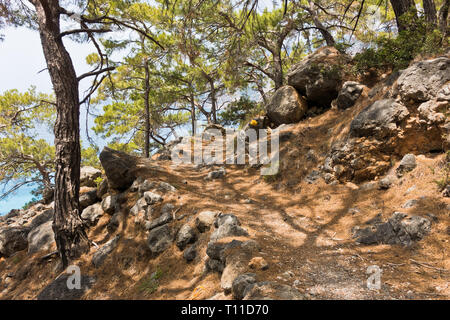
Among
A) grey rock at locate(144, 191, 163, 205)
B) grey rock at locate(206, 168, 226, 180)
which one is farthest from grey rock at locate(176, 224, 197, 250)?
grey rock at locate(206, 168, 226, 180)

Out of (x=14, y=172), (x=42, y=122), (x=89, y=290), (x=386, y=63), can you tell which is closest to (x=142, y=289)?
(x=89, y=290)

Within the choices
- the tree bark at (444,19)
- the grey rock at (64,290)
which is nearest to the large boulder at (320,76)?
the tree bark at (444,19)

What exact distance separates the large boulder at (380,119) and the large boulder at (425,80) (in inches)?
11.1

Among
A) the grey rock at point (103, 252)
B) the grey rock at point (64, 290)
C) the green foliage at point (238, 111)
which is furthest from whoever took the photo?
the green foliage at point (238, 111)

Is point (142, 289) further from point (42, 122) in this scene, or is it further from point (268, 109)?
point (42, 122)

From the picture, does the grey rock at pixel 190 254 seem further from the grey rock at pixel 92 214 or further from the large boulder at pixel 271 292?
the grey rock at pixel 92 214

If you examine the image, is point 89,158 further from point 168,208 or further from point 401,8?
point 401,8

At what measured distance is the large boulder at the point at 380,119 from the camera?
203 inches

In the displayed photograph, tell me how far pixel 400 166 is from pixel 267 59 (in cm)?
1135

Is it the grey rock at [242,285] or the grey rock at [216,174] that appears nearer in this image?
the grey rock at [242,285]

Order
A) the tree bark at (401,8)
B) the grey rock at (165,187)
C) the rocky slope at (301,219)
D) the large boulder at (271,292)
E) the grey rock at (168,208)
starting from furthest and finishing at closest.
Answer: the tree bark at (401,8) → the grey rock at (165,187) → the grey rock at (168,208) → the rocky slope at (301,219) → the large boulder at (271,292)

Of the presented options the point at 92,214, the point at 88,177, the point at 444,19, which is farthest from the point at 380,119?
the point at 88,177

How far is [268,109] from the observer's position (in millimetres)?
9602

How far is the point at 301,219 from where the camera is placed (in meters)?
4.98
